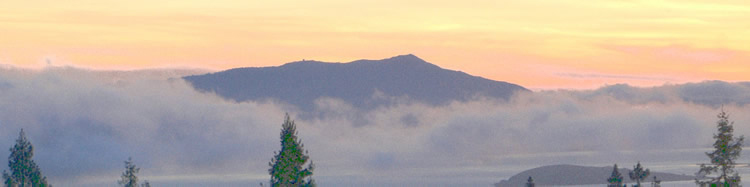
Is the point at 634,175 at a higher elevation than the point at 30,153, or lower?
lower

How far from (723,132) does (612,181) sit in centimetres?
4357

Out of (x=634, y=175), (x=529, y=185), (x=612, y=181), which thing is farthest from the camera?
(x=529, y=185)

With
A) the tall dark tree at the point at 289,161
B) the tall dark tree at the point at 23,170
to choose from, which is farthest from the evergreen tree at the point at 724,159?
the tall dark tree at the point at 23,170

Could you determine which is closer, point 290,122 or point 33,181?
point 290,122

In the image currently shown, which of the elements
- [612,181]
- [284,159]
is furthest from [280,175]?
[612,181]

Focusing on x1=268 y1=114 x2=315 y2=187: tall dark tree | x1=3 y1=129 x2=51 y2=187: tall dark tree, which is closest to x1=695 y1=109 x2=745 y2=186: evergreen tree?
x1=268 y1=114 x2=315 y2=187: tall dark tree

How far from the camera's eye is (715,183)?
4724 inches

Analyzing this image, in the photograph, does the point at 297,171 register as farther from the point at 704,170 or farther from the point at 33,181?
the point at 33,181

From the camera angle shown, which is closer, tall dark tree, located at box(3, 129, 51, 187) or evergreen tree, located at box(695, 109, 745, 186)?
evergreen tree, located at box(695, 109, 745, 186)

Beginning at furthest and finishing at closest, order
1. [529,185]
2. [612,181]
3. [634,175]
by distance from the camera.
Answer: [529,185] < [612,181] < [634,175]

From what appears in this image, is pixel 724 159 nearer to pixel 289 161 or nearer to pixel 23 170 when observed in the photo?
pixel 289 161

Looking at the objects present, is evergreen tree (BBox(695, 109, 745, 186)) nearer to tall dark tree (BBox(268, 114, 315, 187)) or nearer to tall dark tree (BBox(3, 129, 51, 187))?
tall dark tree (BBox(268, 114, 315, 187))

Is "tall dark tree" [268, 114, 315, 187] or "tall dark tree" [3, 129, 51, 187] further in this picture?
"tall dark tree" [3, 129, 51, 187]

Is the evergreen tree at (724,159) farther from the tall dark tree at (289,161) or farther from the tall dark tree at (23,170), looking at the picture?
the tall dark tree at (23,170)
